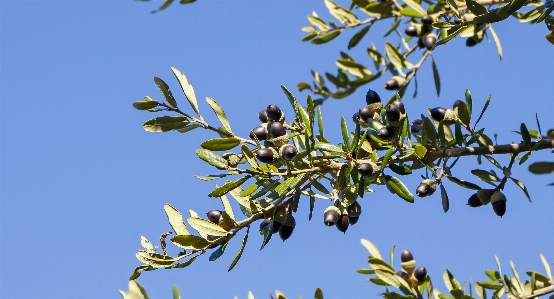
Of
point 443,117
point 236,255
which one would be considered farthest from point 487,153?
point 236,255

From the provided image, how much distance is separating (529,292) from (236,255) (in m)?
1.03

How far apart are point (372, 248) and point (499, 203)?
1.46 feet

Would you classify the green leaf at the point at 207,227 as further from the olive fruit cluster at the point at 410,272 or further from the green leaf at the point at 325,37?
the green leaf at the point at 325,37

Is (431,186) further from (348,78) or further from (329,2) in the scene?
(329,2)

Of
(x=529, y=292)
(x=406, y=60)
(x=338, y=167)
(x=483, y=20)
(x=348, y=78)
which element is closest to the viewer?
(x=483, y=20)

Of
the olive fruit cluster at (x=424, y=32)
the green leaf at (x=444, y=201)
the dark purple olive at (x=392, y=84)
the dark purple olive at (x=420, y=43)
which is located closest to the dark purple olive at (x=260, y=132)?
the green leaf at (x=444, y=201)

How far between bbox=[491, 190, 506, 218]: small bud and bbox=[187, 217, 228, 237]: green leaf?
90cm

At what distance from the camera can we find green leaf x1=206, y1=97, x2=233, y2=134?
2.45 m

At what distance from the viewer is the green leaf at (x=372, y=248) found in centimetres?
244

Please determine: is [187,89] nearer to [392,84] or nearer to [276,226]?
[276,226]

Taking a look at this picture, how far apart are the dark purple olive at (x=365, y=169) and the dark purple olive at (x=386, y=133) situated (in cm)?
11

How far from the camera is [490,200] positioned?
2.45m

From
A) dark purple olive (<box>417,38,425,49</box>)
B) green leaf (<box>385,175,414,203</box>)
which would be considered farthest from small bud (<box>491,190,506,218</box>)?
dark purple olive (<box>417,38,425,49</box>)

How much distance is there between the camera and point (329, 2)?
13.2 ft
